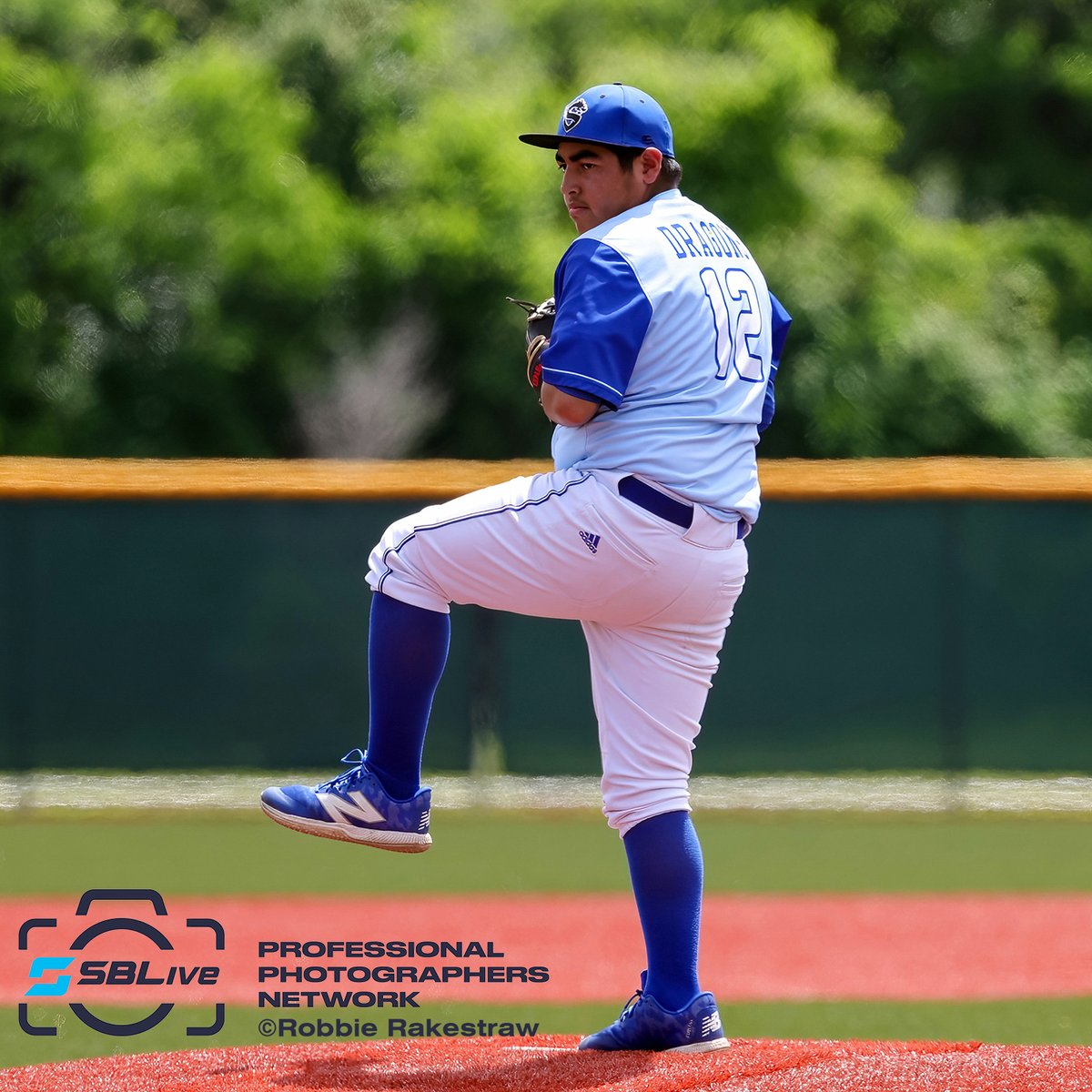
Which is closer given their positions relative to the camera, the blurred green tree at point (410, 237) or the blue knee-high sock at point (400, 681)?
the blue knee-high sock at point (400, 681)

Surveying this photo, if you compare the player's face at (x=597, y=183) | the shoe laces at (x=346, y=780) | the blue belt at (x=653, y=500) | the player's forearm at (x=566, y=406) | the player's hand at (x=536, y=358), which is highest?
the player's face at (x=597, y=183)

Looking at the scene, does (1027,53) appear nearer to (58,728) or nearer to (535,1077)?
(58,728)

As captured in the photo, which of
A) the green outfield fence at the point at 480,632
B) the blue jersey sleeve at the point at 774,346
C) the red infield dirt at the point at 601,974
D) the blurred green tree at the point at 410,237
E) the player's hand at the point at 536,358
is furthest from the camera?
the blurred green tree at the point at 410,237

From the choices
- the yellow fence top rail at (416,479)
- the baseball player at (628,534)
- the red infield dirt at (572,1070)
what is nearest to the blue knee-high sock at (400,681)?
the baseball player at (628,534)

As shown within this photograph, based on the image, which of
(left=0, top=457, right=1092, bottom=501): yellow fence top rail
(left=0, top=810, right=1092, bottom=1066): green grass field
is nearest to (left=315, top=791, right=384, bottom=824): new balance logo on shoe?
(left=0, top=810, right=1092, bottom=1066): green grass field

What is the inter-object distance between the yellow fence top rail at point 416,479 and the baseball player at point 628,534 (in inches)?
203

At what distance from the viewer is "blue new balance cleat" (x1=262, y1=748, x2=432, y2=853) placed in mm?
3311

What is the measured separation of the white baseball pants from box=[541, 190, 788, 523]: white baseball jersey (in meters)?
0.07

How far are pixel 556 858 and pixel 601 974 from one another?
80.4 inches

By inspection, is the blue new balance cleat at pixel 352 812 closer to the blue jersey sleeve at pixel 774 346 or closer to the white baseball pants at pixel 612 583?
the white baseball pants at pixel 612 583

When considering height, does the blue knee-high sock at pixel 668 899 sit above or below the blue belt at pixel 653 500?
below

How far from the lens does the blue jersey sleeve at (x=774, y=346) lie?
3588 mm

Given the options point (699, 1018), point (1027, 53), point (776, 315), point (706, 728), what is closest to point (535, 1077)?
point (699, 1018)

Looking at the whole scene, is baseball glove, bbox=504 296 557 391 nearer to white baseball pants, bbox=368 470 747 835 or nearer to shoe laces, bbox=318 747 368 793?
white baseball pants, bbox=368 470 747 835
